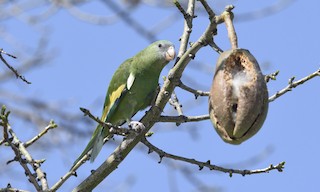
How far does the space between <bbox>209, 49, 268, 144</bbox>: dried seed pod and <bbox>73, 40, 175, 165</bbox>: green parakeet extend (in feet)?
6.01

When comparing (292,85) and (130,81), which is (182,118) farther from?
(130,81)

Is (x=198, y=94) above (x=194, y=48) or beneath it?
above

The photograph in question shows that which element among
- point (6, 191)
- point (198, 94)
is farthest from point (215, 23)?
point (6, 191)

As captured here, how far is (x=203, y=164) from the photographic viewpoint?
129 inches

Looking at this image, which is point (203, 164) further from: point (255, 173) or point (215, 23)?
point (215, 23)

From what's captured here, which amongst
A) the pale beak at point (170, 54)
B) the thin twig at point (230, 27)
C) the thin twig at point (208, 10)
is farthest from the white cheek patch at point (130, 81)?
the thin twig at point (230, 27)

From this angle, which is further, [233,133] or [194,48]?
[194,48]

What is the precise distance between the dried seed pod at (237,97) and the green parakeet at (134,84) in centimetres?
183

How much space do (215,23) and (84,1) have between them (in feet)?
→ 12.3

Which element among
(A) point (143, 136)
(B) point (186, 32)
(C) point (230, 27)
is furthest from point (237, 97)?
(A) point (143, 136)

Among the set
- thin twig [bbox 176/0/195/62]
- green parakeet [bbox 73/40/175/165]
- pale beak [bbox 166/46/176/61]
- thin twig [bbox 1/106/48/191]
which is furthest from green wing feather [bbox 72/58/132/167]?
thin twig [bbox 176/0/195/62]

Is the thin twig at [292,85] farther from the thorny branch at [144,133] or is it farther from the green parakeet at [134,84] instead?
the green parakeet at [134,84]

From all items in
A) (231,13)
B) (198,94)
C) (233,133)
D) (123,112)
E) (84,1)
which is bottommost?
(233,133)

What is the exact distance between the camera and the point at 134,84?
439 centimetres
